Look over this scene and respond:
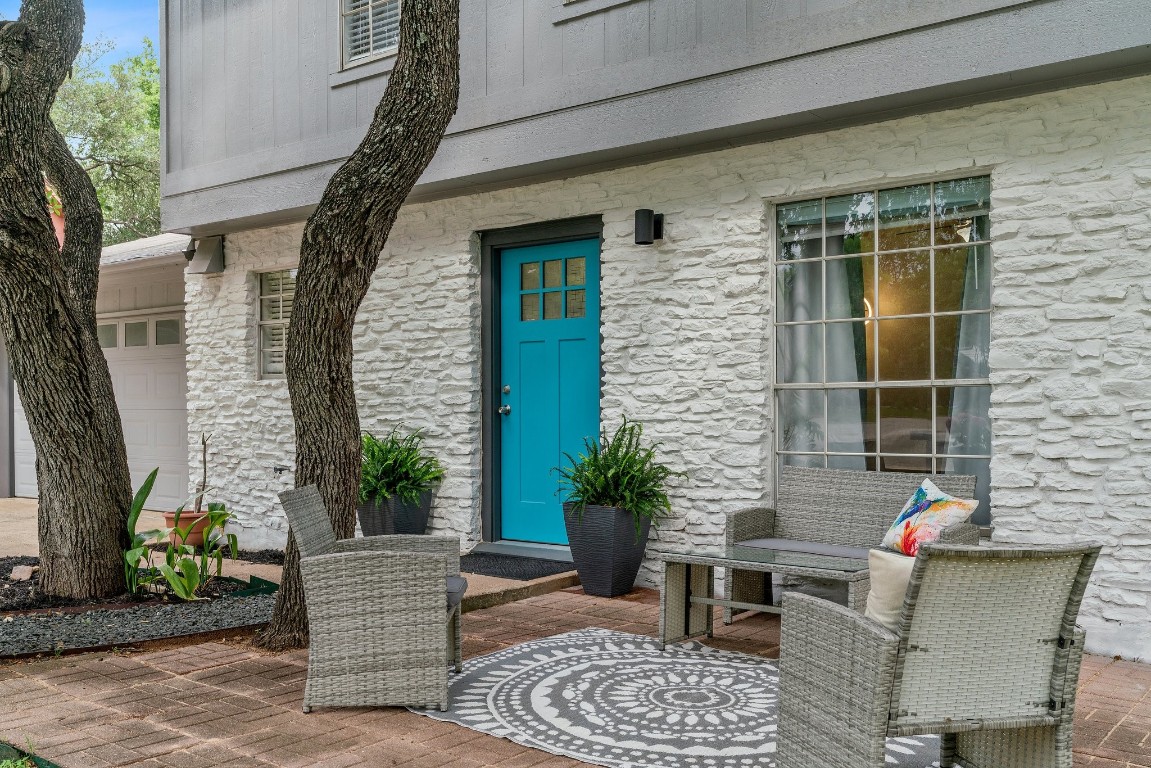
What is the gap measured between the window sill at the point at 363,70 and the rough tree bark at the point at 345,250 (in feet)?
8.54

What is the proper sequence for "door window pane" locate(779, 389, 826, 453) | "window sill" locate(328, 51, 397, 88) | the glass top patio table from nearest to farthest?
1. the glass top patio table
2. "door window pane" locate(779, 389, 826, 453)
3. "window sill" locate(328, 51, 397, 88)

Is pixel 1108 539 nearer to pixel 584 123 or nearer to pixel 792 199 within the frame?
pixel 792 199

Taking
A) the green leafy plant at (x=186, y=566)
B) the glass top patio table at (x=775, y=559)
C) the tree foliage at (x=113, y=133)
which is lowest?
the green leafy plant at (x=186, y=566)

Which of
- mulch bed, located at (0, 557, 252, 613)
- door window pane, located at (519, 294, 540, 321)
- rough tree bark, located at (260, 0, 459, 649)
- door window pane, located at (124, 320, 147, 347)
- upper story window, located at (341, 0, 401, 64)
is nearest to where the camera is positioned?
rough tree bark, located at (260, 0, 459, 649)

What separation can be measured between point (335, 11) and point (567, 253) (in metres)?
2.75

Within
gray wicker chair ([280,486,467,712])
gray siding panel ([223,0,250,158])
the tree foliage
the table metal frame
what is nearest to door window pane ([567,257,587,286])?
the table metal frame

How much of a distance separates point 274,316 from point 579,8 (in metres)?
4.02

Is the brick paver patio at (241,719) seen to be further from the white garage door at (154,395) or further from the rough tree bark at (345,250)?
the white garage door at (154,395)

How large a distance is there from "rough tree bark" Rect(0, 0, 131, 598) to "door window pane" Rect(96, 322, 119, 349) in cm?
544

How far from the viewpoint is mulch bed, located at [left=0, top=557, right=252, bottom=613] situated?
5.52 meters

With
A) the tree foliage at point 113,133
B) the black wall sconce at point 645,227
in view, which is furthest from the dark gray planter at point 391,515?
the tree foliage at point 113,133

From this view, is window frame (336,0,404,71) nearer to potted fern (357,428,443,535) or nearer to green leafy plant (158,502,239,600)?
potted fern (357,428,443,535)

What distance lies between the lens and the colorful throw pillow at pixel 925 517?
14.5ft

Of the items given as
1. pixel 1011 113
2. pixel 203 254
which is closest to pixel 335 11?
pixel 203 254
